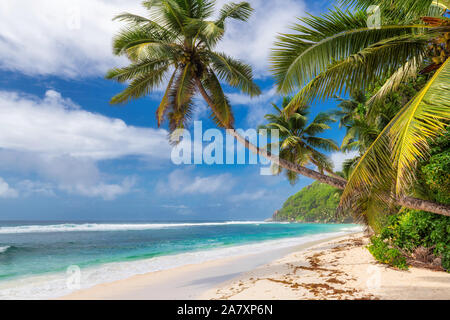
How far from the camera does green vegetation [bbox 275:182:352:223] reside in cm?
9281

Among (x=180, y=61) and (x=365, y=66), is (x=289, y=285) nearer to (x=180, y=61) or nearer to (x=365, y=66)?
(x=365, y=66)

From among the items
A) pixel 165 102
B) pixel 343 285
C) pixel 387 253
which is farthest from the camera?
pixel 165 102

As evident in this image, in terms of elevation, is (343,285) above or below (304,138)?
below

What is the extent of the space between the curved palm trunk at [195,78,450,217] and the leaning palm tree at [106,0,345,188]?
2.2 inches

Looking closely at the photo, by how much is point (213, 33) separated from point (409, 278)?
7.70 m

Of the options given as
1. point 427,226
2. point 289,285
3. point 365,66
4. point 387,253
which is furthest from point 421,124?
point 387,253

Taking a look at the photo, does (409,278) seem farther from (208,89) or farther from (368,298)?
(208,89)

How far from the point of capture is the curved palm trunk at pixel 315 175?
13.5 feet

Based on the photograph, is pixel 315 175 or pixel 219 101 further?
pixel 219 101

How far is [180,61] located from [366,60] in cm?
540

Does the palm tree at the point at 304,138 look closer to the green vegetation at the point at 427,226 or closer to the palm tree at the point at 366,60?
the green vegetation at the point at 427,226

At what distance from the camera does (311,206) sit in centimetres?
10569

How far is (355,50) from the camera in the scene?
4434mm

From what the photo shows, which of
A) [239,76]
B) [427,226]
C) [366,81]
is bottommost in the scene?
[427,226]
